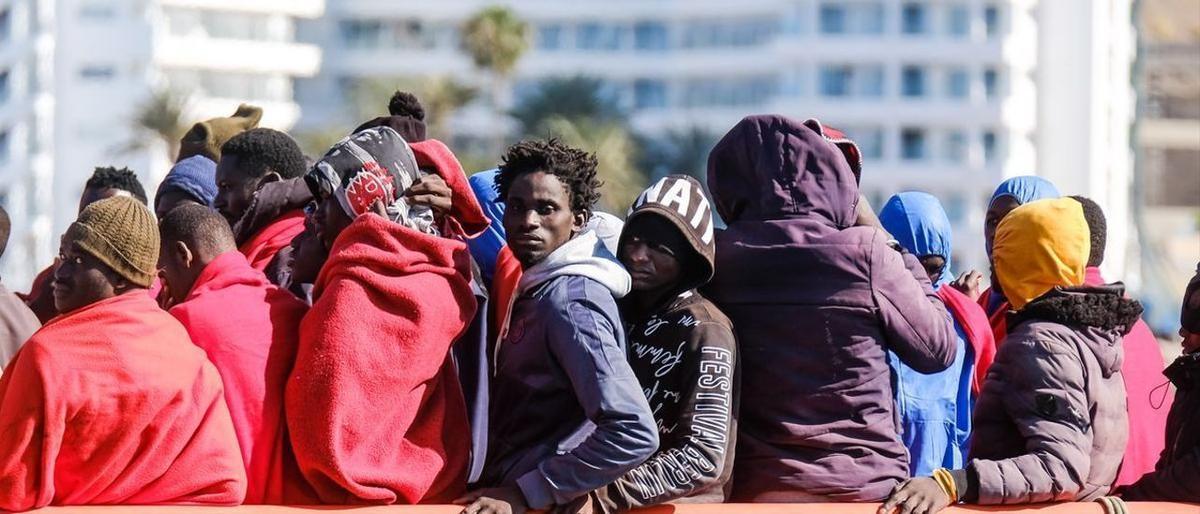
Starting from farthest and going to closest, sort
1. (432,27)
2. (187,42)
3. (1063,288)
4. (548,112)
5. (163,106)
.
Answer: (432,27)
(187,42)
(163,106)
(548,112)
(1063,288)

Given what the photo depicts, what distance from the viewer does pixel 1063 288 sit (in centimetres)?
593

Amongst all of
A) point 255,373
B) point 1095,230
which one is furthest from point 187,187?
point 1095,230

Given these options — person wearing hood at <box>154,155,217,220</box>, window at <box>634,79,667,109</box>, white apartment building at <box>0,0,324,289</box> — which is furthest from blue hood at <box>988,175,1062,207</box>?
window at <box>634,79,667,109</box>

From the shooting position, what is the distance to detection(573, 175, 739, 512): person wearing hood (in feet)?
18.0

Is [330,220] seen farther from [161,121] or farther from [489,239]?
[161,121]

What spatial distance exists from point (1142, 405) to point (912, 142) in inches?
2600

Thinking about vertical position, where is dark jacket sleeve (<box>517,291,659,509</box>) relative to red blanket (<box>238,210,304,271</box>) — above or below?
below

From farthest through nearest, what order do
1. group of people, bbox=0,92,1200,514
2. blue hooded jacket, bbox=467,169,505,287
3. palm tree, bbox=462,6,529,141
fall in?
palm tree, bbox=462,6,529,141 < blue hooded jacket, bbox=467,169,505,287 < group of people, bbox=0,92,1200,514

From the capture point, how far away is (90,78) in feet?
244

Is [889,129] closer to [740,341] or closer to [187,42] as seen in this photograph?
[187,42]

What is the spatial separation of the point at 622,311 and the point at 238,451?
1203mm

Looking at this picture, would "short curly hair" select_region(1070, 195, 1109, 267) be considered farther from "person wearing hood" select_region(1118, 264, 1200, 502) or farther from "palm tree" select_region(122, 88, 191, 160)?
"palm tree" select_region(122, 88, 191, 160)

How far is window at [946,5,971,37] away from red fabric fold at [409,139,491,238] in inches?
2658

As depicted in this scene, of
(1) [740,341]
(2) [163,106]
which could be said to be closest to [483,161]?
(2) [163,106]
